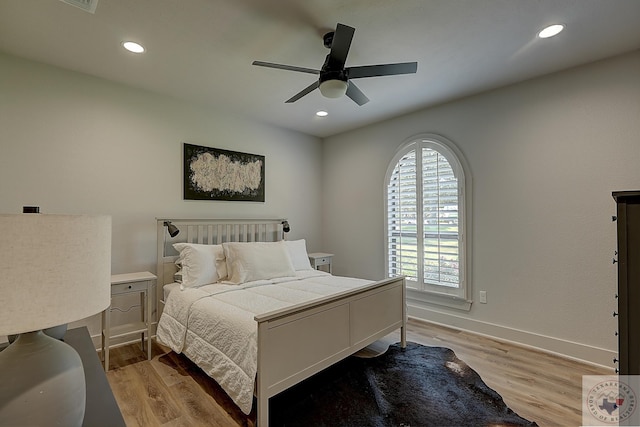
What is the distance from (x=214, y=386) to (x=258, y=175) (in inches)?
104

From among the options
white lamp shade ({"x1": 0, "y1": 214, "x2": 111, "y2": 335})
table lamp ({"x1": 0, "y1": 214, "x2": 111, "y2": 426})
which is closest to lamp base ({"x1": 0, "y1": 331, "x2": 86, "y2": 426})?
table lamp ({"x1": 0, "y1": 214, "x2": 111, "y2": 426})

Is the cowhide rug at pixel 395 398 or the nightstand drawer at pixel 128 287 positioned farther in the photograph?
the nightstand drawer at pixel 128 287

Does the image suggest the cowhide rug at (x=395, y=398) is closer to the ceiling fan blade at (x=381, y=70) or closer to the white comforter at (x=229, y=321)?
the white comforter at (x=229, y=321)

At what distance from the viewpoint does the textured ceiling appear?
1.97 metres

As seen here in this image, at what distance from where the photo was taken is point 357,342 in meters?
2.47

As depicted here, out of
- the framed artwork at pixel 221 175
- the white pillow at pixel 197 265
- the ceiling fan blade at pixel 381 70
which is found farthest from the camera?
the framed artwork at pixel 221 175

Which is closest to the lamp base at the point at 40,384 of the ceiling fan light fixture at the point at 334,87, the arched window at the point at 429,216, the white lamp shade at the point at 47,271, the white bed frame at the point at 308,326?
the white lamp shade at the point at 47,271

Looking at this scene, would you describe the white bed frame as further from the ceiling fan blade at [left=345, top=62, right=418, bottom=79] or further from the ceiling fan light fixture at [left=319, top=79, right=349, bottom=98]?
the ceiling fan blade at [left=345, top=62, right=418, bottom=79]

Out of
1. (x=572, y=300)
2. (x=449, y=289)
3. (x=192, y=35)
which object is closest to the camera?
(x=192, y=35)

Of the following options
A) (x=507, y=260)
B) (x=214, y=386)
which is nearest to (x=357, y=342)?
(x=214, y=386)

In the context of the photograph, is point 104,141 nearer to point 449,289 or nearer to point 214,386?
point 214,386

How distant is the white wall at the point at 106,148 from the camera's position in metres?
2.57

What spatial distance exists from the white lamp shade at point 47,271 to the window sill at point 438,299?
3496 mm

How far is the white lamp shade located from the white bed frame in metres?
1.09
